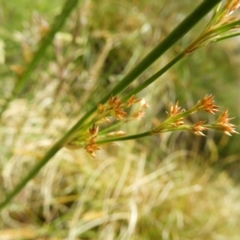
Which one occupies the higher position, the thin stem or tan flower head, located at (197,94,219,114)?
tan flower head, located at (197,94,219,114)

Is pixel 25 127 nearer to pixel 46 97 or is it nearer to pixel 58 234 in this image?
pixel 46 97

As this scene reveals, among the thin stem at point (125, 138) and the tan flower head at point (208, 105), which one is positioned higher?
the tan flower head at point (208, 105)

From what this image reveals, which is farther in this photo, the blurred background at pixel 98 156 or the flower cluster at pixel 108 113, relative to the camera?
the blurred background at pixel 98 156

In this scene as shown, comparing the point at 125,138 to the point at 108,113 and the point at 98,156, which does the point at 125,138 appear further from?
the point at 98,156

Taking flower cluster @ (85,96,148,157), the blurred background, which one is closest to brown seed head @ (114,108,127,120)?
flower cluster @ (85,96,148,157)

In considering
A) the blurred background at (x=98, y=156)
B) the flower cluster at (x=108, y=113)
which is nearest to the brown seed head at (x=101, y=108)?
the flower cluster at (x=108, y=113)

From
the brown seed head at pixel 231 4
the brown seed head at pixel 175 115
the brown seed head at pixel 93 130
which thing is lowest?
the brown seed head at pixel 93 130

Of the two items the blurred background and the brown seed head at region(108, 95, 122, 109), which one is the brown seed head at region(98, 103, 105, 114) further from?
the blurred background

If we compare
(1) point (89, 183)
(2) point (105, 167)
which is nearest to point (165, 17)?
(2) point (105, 167)

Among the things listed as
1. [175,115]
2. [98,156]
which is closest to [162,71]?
[175,115]

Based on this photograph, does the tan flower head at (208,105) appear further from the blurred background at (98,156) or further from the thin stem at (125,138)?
the blurred background at (98,156)
